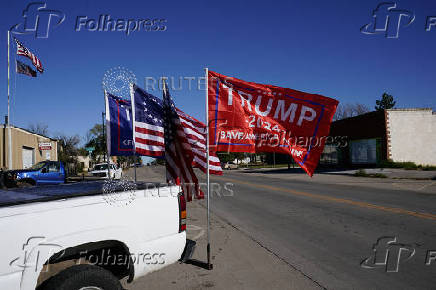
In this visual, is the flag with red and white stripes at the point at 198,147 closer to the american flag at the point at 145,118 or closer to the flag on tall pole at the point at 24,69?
the american flag at the point at 145,118

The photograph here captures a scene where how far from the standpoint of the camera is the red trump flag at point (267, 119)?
15.6ft

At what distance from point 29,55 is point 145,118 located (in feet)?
57.3

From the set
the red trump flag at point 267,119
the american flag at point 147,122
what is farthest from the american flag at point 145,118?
the red trump flag at point 267,119

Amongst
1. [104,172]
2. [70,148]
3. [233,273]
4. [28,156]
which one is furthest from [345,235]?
[70,148]

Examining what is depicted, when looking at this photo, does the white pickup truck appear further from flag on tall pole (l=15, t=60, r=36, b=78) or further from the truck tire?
flag on tall pole (l=15, t=60, r=36, b=78)

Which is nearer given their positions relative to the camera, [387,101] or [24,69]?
[24,69]

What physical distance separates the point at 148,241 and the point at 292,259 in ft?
9.76

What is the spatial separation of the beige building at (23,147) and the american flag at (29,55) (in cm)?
596

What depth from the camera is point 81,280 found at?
112 inches

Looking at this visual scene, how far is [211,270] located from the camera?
5023mm

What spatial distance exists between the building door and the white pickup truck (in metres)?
28.3

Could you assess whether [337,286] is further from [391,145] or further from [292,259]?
[391,145]

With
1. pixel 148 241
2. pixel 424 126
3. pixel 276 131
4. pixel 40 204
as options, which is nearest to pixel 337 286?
pixel 276 131

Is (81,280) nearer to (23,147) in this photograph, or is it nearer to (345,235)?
(345,235)
